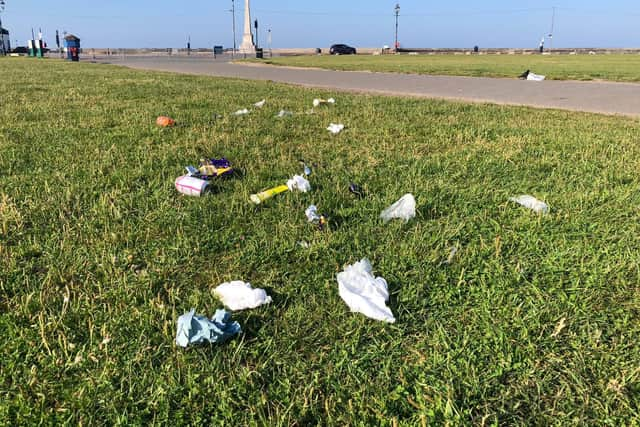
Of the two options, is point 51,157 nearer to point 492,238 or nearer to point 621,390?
point 492,238

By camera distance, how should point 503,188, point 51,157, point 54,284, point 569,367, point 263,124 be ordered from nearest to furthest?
point 569,367 < point 54,284 < point 503,188 < point 51,157 < point 263,124

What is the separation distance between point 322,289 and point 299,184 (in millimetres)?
1246

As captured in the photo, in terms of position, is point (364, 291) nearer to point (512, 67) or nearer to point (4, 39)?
point (512, 67)

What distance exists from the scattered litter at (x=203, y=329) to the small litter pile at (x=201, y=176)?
141 cm

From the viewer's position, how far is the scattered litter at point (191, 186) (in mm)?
2920

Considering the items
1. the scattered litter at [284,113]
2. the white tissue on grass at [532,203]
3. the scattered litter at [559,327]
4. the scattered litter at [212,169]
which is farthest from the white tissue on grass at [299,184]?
the scattered litter at [284,113]

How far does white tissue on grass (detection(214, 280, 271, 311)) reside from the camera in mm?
1794

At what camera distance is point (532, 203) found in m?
2.84

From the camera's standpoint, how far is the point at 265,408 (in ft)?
4.42

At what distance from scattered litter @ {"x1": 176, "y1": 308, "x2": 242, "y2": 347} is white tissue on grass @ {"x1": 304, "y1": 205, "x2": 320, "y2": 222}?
100 centimetres

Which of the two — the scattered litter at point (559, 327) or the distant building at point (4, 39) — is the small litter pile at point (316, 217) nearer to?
the scattered litter at point (559, 327)

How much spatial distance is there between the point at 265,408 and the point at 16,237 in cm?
177

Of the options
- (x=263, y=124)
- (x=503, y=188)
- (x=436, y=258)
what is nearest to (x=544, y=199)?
(x=503, y=188)

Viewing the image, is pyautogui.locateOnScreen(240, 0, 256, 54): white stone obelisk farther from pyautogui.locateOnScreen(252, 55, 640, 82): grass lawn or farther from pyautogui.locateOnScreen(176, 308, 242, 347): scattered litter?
pyautogui.locateOnScreen(176, 308, 242, 347): scattered litter
